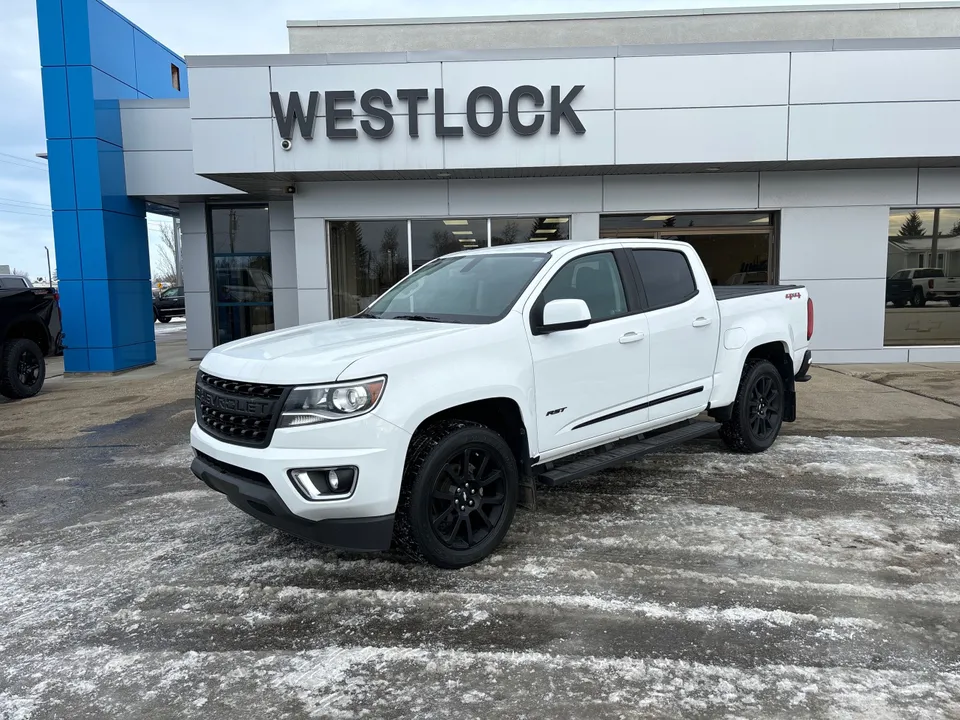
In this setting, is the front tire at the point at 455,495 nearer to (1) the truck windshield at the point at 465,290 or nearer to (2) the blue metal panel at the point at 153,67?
(1) the truck windshield at the point at 465,290

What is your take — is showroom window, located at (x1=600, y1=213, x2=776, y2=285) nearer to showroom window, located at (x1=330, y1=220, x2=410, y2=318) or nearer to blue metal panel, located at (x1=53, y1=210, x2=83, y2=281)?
showroom window, located at (x1=330, y1=220, x2=410, y2=318)

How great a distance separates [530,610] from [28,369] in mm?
10234

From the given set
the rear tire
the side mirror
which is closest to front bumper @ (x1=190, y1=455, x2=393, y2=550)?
the side mirror

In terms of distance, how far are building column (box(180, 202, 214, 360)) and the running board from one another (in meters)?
12.2

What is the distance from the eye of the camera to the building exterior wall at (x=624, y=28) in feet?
49.0

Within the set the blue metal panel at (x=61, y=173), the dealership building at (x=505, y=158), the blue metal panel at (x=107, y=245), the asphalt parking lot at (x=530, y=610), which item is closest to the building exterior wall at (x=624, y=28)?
the dealership building at (x=505, y=158)

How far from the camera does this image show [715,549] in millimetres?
4215

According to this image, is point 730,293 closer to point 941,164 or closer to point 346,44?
point 941,164

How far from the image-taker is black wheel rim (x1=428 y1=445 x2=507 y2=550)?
3797mm

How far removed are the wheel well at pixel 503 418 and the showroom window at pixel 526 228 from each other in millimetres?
8486

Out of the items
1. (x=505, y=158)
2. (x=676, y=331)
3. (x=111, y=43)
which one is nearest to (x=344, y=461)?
(x=676, y=331)

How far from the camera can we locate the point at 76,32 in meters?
12.3

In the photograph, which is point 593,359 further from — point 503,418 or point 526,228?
point 526,228

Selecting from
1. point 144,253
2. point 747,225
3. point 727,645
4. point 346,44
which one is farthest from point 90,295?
point 727,645
